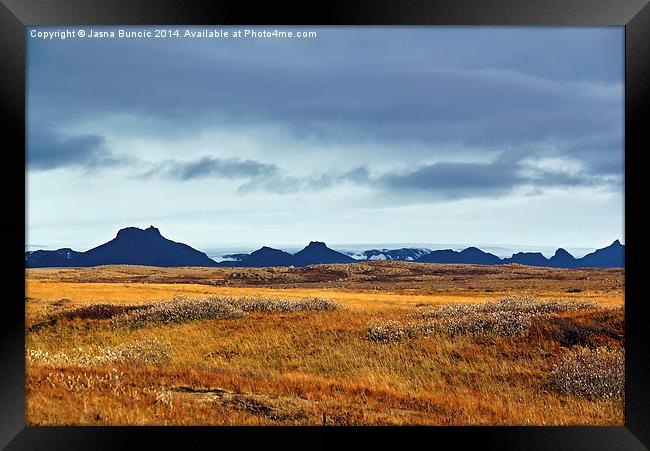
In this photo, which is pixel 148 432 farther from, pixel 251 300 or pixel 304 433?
pixel 251 300

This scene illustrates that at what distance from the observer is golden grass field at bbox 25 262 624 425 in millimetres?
9250

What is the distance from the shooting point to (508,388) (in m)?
11.7

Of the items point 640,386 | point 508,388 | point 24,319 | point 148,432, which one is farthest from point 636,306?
point 24,319

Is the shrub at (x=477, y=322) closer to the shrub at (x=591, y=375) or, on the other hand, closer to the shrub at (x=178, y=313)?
the shrub at (x=591, y=375)

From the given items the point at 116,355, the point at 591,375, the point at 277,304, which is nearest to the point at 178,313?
the point at 277,304

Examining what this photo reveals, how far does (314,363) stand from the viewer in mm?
13945

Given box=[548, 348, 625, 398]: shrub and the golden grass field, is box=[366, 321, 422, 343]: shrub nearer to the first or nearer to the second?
the golden grass field
